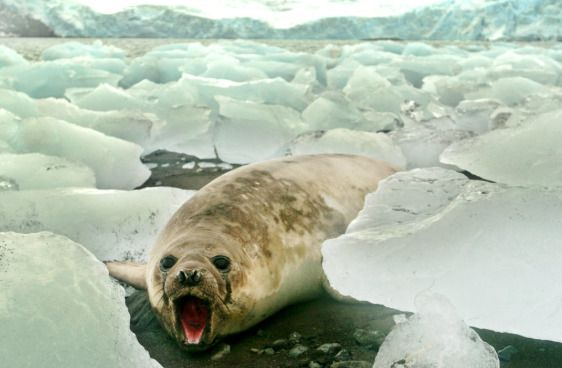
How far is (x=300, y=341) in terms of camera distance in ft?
4.52

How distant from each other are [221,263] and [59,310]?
0.35 m

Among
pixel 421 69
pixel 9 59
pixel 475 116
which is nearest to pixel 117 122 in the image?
pixel 475 116

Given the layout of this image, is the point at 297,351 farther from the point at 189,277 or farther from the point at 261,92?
the point at 261,92

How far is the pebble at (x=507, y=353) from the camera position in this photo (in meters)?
1.25

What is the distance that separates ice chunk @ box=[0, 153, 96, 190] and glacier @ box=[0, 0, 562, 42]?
48.3ft

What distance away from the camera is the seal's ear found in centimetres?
158

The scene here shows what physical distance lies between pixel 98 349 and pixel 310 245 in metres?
0.67

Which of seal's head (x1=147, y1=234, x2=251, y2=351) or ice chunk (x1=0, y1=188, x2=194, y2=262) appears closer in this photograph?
seal's head (x1=147, y1=234, x2=251, y2=351)

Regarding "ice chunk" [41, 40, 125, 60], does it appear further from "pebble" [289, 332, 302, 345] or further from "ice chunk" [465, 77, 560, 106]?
"pebble" [289, 332, 302, 345]

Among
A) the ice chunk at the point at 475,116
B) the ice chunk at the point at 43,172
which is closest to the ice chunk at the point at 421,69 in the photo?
the ice chunk at the point at 475,116

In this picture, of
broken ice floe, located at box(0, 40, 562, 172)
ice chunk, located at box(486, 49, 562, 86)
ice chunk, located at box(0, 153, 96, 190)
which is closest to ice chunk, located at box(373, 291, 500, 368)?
broken ice floe, located at box(0, 40, 562, 172)

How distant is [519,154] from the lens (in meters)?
1.80

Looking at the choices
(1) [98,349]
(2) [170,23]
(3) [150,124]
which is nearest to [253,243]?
(1) [98,349]

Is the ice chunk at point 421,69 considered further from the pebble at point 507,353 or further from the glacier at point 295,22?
the glacier at point 295,22
